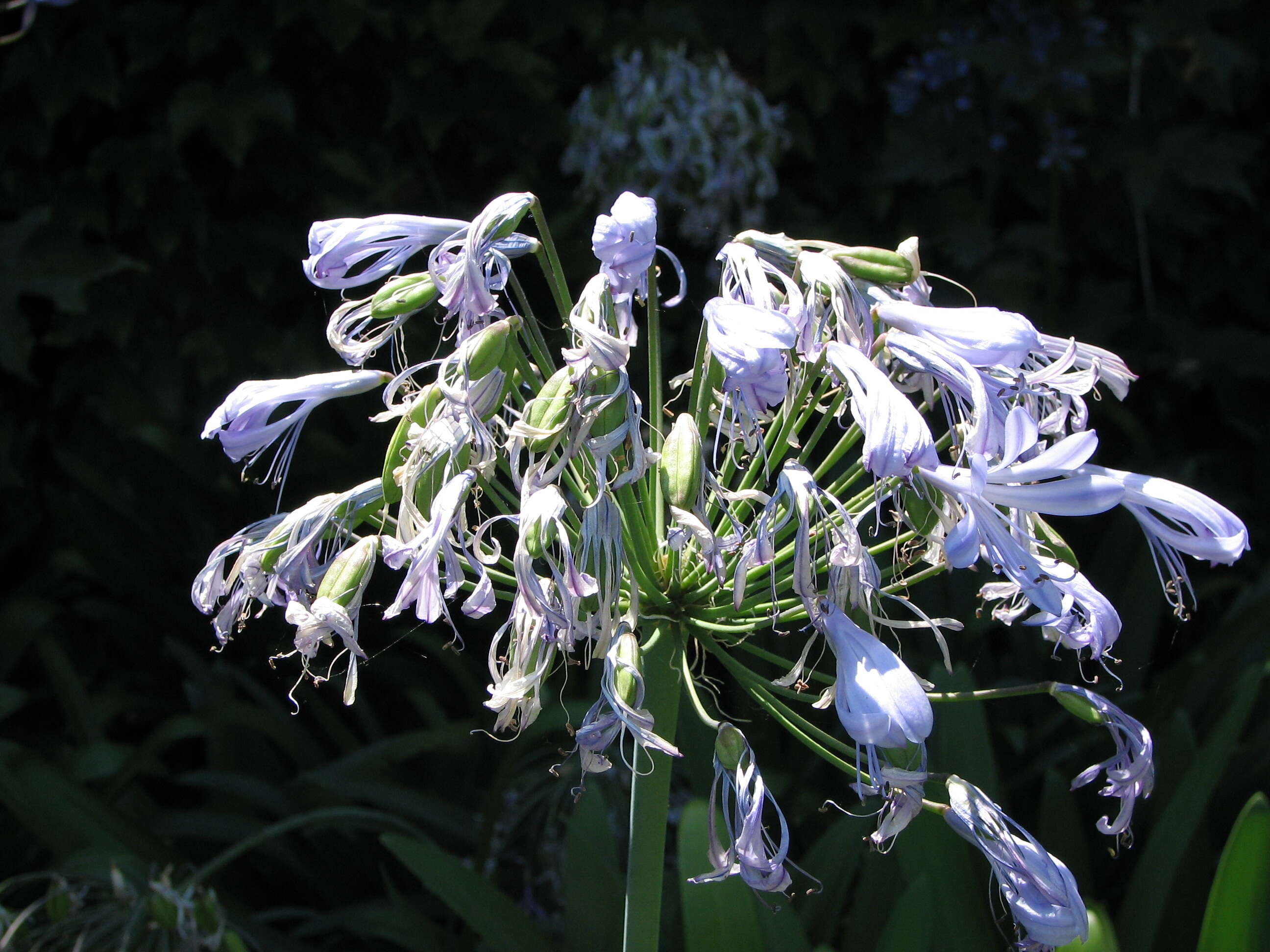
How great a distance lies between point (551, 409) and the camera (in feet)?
2.12

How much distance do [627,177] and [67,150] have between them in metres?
1.51

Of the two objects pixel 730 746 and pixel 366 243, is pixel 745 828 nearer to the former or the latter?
pixel 730 746

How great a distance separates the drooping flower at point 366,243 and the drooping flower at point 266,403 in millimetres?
73

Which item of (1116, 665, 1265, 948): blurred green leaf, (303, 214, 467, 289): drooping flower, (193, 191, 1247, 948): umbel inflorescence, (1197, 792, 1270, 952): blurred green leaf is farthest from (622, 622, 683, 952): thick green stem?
(1116, 665, 1265, 948): blurred green leaf

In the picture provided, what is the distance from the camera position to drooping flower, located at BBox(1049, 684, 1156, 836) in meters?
0.76

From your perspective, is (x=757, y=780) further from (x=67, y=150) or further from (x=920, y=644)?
(x=67, y=150)

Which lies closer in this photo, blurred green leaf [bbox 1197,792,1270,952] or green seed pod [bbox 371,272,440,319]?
green seed pod [bbox 371,272,440,319]

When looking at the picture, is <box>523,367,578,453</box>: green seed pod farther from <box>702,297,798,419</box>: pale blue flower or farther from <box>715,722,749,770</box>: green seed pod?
<box>715,722,749,770</box>: green seed pod

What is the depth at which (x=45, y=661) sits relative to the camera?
244cm

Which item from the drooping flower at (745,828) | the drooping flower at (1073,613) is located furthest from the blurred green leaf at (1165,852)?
the drooping flower at (745,828)

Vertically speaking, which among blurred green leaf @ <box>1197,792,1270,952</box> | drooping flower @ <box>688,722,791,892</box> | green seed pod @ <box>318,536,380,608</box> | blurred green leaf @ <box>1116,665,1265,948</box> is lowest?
blurred green leaf @ <box>1116,665,1265,948</box>

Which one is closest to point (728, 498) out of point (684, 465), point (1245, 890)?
point (684, 465)

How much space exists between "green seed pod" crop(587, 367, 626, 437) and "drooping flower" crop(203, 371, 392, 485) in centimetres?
21

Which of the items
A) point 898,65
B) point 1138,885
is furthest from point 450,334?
point 898,65
